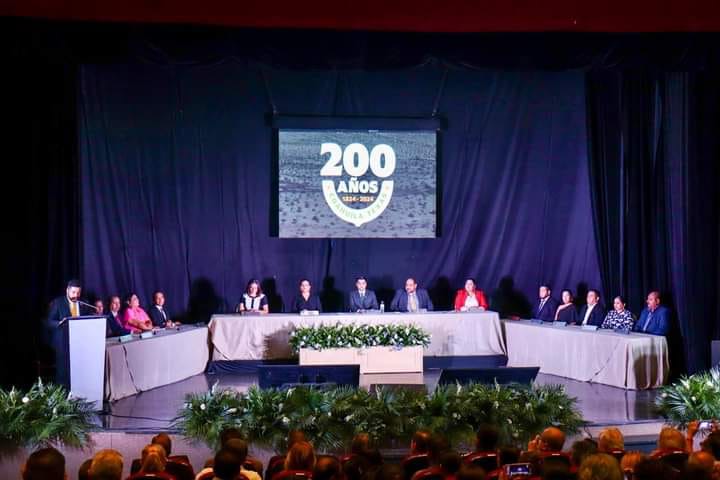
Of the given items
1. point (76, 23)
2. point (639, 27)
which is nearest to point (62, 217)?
point (76, 23)

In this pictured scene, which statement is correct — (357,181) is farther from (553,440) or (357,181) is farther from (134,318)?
(553,440)

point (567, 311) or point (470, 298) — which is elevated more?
point (470, 298)

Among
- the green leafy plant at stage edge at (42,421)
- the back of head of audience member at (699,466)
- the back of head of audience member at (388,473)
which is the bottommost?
the green leafy plant at stage edge at (42,421)

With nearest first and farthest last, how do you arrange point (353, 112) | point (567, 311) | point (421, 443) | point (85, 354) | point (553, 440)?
point (553, 440) → point (421, 443) → point (85, 354) → point (567, 311) → point (353, 112)

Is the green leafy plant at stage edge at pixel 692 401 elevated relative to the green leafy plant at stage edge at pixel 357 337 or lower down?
lower down

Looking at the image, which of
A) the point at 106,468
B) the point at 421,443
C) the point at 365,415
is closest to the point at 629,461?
the point at 421,443

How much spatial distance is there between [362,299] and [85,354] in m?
4.33

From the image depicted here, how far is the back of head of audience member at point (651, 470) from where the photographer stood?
3.35m

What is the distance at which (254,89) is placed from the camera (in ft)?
39.9

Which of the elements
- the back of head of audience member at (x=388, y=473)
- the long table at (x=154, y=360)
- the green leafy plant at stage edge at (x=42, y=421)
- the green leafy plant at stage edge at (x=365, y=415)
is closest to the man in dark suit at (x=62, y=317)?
the long table at (x=154, y=360)

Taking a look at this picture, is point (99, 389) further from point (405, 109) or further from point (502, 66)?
point (405, 109)

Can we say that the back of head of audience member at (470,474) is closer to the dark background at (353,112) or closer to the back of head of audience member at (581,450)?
the back of head of audience member at (581,450)

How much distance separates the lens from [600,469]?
3.21 metres

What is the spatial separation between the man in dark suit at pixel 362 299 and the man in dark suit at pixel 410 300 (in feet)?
0.97
